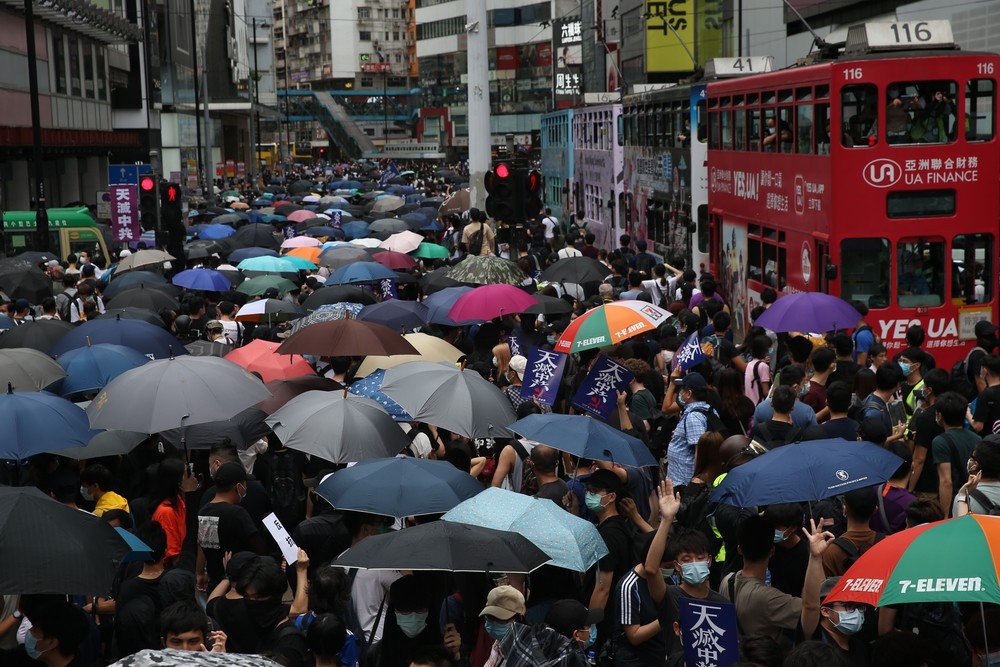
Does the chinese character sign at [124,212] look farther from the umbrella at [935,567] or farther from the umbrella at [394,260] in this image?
the umbrella at [935,567]

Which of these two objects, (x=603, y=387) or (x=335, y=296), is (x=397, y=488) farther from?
(x=335, y=296)

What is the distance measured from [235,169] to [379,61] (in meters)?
96.1

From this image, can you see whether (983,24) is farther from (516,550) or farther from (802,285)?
(516,550)

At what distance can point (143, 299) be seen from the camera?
15508mm

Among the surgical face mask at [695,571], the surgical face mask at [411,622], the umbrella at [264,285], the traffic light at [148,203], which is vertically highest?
the traffic light at [148,203]

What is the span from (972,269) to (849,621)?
31.4 feet

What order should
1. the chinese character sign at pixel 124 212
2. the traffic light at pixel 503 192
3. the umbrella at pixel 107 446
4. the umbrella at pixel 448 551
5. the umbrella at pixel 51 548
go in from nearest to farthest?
1. the umbrella at pixel 51 548
2. the umbrella at pixel 448 551
3. the umbrella at pixel 107 446
4. the traffic light at pixel 503 192
5. the chinese character sign at pixel 124 212

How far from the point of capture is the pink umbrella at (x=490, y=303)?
13.4 meters

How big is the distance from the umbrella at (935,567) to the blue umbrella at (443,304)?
8.91m

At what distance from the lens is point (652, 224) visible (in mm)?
25188

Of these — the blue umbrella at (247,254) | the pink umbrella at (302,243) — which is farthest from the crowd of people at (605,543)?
the pink umbrella at (302,243)

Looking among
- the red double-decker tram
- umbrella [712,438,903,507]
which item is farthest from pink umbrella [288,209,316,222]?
umbrella [712,438,903,507]

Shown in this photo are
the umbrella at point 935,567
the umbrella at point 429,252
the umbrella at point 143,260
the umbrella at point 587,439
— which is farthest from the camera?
the umbrella at point 429,252

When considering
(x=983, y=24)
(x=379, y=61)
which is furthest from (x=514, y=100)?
(x=983, y=24)
